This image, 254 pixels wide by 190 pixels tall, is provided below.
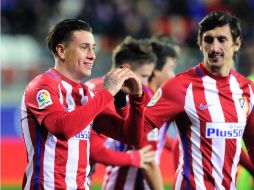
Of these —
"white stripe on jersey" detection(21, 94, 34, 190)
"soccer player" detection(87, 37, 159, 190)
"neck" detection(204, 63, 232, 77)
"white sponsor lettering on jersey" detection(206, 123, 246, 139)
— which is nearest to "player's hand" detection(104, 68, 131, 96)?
"white stripe on jersey" detection(21, 94, 34, 190)

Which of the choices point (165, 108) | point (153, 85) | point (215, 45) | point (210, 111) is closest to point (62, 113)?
point (165, 108)

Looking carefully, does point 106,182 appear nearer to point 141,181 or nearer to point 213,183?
point 141,181

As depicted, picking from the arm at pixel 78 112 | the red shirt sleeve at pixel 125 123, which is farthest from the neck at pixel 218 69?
the arm at pixel 78 112

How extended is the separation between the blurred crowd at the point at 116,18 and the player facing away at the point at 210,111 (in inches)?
301

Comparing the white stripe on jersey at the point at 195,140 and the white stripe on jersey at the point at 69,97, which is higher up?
the white stripe on jersey at the point at 69,97

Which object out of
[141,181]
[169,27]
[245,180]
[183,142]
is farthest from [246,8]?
[183,142]

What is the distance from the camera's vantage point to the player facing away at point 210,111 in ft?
16.2

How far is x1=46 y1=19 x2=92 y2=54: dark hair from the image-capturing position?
4625 mm

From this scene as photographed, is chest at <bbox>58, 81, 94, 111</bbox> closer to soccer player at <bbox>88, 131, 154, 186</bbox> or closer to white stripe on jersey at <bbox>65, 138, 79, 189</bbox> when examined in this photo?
white stripe on jersey at <bbox>65, 138, 79, 189</bbox>

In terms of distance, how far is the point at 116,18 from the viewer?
14.2 metres

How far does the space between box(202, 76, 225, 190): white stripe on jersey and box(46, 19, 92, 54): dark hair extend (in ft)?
3.43

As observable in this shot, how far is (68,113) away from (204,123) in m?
1.22

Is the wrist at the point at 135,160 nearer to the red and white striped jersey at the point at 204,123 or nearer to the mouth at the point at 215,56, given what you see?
the red and white striped jersey at the point at 204,123

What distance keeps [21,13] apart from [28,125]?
33.7 feet
